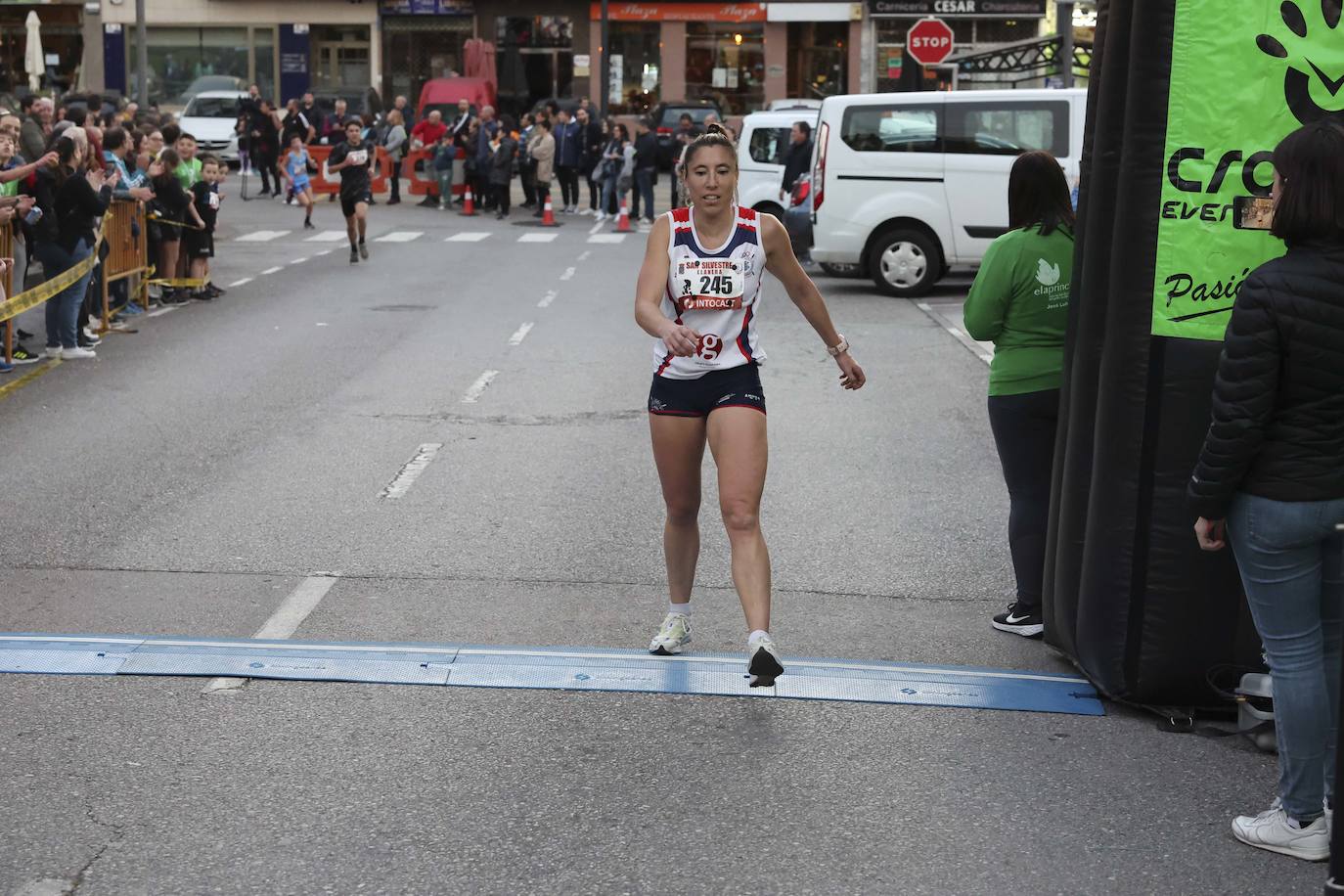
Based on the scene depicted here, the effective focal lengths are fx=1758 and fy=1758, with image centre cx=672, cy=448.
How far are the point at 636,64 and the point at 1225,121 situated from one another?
47079 mm

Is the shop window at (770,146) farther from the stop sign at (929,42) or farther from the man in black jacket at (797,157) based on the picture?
the stop sign at (929,42)

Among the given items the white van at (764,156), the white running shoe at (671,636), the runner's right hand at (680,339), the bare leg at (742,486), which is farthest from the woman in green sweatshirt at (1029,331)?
the white van at (764,156)

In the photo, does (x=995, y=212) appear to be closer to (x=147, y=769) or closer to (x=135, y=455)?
(x=135, y=455)

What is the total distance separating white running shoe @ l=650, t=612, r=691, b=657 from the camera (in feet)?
19.8

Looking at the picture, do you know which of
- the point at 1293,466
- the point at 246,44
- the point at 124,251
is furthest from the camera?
A: the point at 246,44

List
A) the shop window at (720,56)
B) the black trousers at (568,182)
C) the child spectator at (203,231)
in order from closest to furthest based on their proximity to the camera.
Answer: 1. the child spectator at (203,231)
2. the black trousers at (568,182)
3. the shop window at (720,56)

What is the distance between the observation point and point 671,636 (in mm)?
6031

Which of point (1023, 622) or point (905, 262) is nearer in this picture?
point (1023, 622)

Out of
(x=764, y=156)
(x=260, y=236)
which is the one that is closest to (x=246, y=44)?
(x=260, y=236)

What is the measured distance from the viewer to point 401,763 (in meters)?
4.94

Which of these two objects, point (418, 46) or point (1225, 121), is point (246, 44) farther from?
point (1225, 121)

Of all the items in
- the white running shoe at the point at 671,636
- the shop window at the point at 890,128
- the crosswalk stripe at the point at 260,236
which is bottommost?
the crosswalk stripe at the point at 260,236

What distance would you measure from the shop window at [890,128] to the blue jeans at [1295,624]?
47.0 feet

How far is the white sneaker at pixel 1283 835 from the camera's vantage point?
4.37 metres
